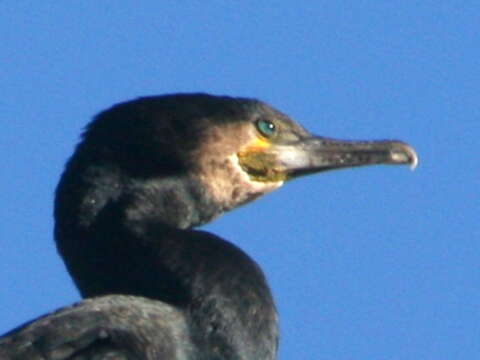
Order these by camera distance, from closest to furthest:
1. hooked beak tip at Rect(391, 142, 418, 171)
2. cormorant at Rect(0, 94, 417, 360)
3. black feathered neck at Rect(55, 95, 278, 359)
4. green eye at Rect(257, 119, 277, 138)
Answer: cormorant at Rect(0, 94, 417, 360), black feathered neck at Rect(55, 95, 278, 359), green eye at Rect(257, 119, 277, 138), hooked beak tip at Rect(391, 142, 418, 171)

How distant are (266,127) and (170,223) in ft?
3.13

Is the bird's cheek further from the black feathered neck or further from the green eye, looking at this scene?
the black feathered neck

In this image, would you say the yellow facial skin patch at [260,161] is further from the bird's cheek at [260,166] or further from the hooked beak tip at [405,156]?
the hooked beak tip at [405,156]

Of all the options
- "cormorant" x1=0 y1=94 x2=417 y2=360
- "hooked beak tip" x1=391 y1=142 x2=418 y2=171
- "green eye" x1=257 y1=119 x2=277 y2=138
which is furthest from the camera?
"hooked beak tip" x1=391 y1=142 x2=418 y2=171

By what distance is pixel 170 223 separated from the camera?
1393 centimetres

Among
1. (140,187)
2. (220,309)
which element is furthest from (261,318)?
(140,187)

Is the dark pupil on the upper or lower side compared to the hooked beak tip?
upper

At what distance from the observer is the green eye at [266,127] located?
47.8 ft

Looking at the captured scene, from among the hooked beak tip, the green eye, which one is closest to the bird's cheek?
the green eye

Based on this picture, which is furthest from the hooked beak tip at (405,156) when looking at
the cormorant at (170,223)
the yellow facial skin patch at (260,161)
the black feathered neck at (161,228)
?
the black feathered neck at (161,228)

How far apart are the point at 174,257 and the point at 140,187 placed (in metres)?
0.59

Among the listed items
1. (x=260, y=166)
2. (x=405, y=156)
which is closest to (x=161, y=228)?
(x=260, y=166)

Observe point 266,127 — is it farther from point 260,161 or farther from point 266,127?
point 260,161

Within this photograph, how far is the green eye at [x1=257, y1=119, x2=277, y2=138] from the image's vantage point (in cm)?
1455
